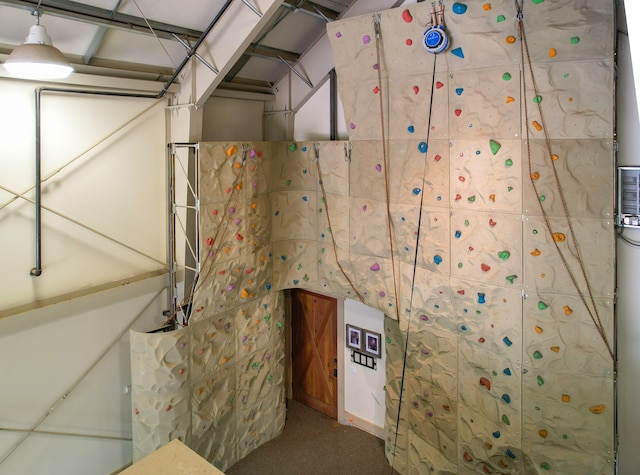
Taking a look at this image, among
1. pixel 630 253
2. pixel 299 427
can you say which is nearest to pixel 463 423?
pixel 630 253

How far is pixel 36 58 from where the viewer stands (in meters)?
3.33

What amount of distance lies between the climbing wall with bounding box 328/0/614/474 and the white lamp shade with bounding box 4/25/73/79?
8.29ft

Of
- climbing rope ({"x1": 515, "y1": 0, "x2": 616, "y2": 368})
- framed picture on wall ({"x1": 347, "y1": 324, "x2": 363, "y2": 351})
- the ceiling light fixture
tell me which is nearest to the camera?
the ceiling light fixture

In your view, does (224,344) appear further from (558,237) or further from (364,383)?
(558,237)

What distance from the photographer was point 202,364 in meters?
5.30

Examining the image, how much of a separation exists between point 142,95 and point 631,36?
4.69m

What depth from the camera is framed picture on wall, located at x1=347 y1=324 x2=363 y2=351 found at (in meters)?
6.36

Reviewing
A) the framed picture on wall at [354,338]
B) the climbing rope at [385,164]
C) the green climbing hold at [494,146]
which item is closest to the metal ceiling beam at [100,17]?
the climbing rope at [385,164]

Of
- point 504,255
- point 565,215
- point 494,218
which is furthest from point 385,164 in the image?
point 565,215

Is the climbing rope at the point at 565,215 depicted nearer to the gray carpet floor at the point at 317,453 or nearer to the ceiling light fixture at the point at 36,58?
the gray carpet floor at the point at 317,453

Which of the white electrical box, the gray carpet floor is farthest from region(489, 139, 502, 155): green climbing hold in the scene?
the gray carpet floor

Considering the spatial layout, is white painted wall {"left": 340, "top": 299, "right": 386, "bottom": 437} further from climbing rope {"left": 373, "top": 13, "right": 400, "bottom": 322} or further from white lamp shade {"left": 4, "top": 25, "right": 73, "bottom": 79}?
white lamp shade {"left": 4, "top": 25, "right": 73, "bottom": 79}

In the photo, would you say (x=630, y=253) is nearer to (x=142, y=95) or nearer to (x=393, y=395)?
(x=393, y=395)

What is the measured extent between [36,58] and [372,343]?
465 centimetres
